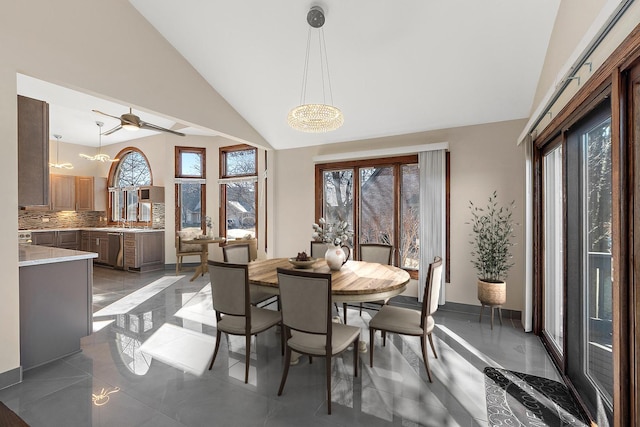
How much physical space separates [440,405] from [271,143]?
4.55m

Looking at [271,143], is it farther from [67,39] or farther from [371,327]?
[371,327]

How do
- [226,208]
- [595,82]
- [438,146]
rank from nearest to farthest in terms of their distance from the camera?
1. [595,82]
2. [438,146]
3. [226,208]

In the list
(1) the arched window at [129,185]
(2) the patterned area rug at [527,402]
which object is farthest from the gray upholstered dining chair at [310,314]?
(1) the arched window at [129,185]

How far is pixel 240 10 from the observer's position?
2.96 meters

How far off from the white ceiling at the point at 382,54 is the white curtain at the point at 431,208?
52 cm

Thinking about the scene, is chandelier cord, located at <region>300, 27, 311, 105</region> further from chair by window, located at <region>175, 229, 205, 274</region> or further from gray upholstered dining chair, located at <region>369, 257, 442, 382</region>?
chair by window, located at <region>175, 229, 205, 274</region>

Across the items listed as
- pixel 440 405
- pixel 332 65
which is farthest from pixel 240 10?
pixel 440 405

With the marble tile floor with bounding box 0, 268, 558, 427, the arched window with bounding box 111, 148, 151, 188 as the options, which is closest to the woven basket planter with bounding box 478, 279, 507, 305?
the marble tile floor with bounding box 0, 268, 558, 427

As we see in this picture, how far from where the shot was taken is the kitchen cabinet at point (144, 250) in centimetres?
622

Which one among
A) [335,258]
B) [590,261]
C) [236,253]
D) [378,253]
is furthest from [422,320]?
[236,253]

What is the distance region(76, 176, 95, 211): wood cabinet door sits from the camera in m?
7.38

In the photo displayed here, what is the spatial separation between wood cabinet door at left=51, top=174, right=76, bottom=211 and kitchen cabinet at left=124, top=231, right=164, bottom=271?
7.05 feet

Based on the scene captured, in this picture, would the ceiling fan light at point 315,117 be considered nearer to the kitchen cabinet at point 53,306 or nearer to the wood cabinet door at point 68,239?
the kitchen cabinet at point 53,306

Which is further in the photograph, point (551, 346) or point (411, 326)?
point (551, 346)
